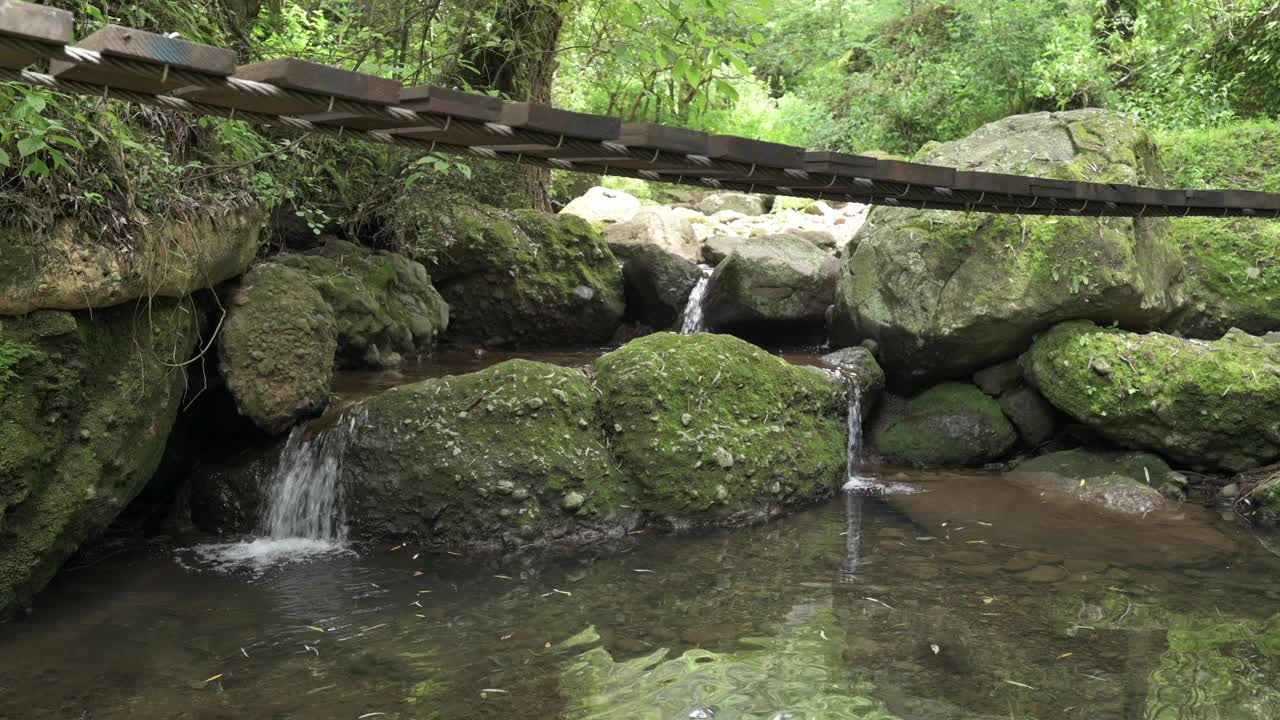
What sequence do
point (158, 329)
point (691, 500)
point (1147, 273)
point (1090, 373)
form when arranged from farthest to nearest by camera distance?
point (1147, 273), point (1090, 373), point (691, 500), point (158, 329)

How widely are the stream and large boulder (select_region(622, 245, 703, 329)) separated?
14.7 feet

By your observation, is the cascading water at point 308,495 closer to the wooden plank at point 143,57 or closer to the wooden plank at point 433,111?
the wooden plank at point 433,111

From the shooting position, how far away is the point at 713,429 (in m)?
6.51

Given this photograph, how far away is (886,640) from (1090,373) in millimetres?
4042

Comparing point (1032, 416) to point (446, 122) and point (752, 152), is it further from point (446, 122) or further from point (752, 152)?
point (446, 122)

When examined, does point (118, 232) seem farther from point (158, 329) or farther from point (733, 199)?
point (733, 199)

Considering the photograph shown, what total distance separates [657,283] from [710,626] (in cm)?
636

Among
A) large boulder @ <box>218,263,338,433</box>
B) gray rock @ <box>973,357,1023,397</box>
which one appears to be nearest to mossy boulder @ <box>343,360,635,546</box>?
large boulder @ <box>218,263,338,433</box>

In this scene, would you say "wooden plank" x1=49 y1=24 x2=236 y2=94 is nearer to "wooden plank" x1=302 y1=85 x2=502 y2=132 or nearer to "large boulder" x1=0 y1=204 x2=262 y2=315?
"wooden plank" x1=302 y1=85 x2=502 y2=132

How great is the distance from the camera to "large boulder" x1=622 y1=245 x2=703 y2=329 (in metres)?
10.6

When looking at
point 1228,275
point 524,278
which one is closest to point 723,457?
point 524,278

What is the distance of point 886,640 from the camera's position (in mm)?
4484

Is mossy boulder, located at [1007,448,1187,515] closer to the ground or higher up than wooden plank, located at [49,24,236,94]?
closer to the ground

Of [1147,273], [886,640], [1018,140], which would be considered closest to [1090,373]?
[1147,273]
